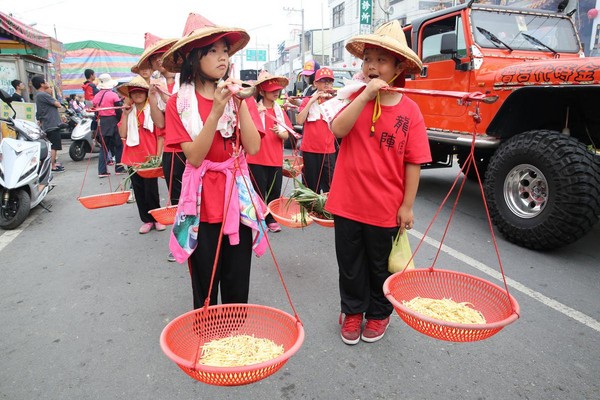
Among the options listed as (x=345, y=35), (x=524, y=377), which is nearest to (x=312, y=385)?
(x=524, y=377)

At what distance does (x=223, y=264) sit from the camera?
7.13ft

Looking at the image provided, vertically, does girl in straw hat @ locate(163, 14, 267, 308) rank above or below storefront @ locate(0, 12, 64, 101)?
below

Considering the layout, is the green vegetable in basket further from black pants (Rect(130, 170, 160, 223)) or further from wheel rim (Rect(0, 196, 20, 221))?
wheel rim (Rect(0, 196, 20, 221))

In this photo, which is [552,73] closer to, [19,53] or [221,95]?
[221,95]

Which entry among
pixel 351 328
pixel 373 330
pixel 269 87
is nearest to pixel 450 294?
pixel 373 330

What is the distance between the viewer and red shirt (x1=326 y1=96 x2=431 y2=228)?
219cm

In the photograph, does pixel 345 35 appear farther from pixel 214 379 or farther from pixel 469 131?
pixel 214 379

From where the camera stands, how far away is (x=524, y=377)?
217cm

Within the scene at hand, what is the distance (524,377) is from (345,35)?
34998 millimetres

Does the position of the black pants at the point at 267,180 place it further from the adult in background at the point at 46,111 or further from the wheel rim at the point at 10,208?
the adult in background at the point at 46,111

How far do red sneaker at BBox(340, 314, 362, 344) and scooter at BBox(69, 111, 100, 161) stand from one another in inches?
360

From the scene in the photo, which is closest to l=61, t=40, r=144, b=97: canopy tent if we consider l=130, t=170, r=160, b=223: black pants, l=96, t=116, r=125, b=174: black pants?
l=96, t=116, r=125, b=174: black pants

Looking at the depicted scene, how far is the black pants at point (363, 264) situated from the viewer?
2.36m

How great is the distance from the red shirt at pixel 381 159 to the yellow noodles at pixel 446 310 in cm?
47
